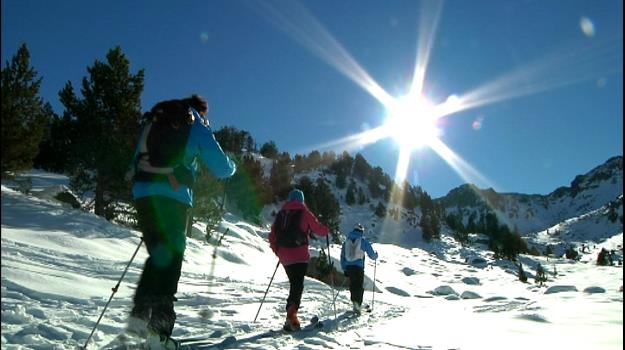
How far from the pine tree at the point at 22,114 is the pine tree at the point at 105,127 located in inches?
66.1

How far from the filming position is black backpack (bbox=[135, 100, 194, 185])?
3623 millimetres

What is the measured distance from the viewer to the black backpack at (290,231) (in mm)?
6256

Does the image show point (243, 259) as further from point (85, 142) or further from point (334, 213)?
point (334, 213)

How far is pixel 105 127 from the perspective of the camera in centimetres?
1925

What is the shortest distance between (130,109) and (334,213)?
35.6m

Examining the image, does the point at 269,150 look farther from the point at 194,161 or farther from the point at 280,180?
the point at 194,161

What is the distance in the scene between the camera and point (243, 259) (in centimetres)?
1902

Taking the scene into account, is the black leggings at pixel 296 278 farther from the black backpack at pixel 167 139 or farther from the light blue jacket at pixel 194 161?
the black backpack at pixel 167 139

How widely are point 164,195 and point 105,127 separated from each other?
17530 millimetres

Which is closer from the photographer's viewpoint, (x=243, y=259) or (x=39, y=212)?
(x=39, y=212)

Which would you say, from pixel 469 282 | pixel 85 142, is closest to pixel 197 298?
pixel 85 142

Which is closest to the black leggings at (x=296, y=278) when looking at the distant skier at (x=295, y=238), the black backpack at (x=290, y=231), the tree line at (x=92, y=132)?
the distant skier at (x=295, y=238)

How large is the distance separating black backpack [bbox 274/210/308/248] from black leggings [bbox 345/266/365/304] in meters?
3.49

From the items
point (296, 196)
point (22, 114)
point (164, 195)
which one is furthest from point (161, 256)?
point (22, 114)
